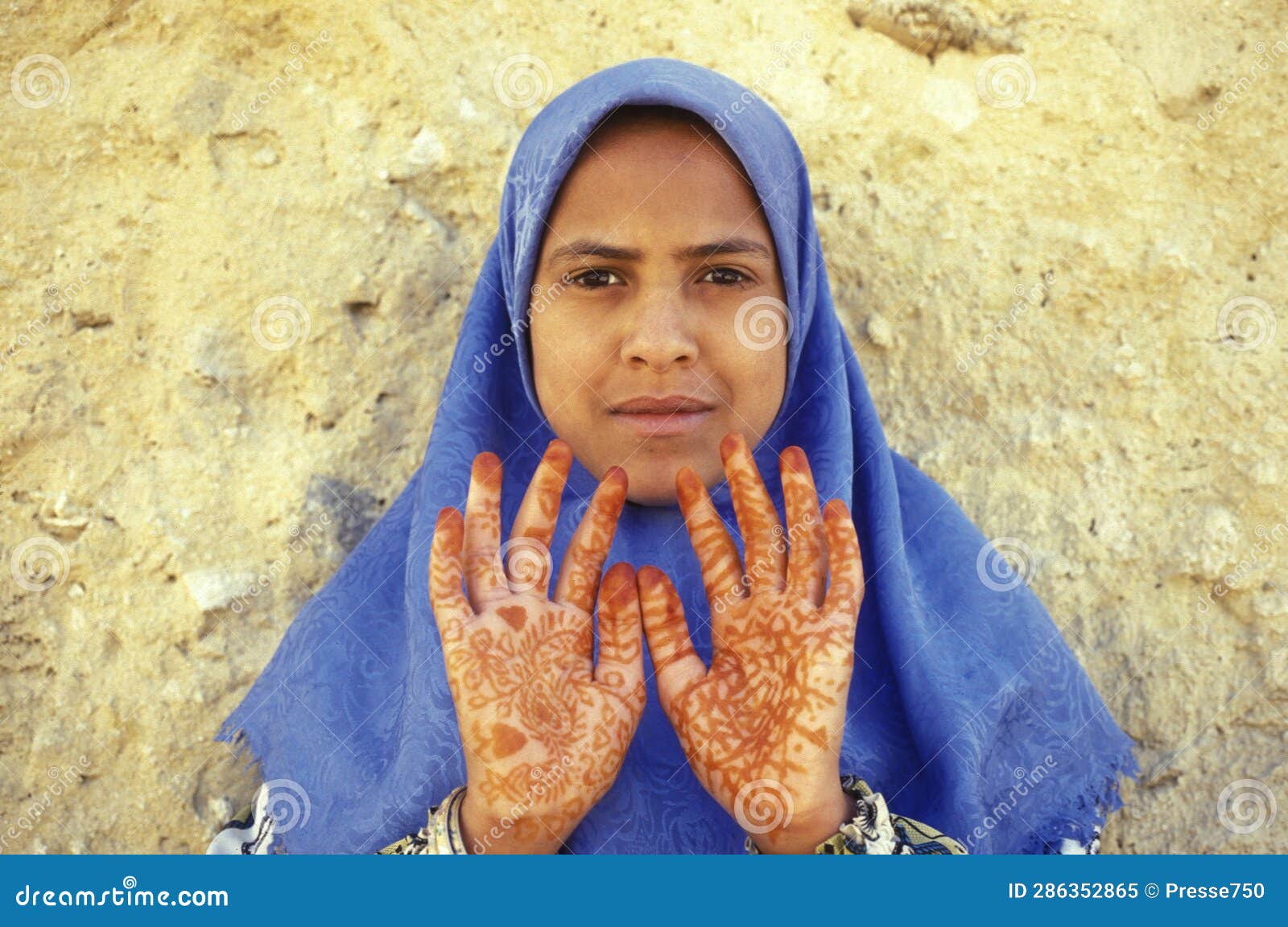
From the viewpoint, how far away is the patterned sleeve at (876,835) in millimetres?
1561

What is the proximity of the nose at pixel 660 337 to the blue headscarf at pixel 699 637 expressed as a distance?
272 millimetres

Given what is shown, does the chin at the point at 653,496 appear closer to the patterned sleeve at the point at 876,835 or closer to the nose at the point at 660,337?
the nose at the point at 660,337

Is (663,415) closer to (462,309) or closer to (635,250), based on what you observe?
(635,250)

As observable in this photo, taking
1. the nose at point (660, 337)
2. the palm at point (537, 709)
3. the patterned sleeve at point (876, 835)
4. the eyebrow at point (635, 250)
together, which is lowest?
the patterned sleeve at point (876, 835)

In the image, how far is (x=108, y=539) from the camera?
7.93 feet

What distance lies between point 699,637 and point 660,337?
1.81 feet

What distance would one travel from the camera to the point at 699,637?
1901 millimetres

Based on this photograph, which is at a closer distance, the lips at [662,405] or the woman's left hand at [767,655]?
the woman's left hand at [767,655]

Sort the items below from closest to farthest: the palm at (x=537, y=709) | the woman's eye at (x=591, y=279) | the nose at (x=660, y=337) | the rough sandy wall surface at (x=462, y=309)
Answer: the palm at (x=537, y=709) → the nose at (x=660, y=337) → the woman's eye at (x=591, y=279) → the rough sandy wall surface at (x=462, y=309)

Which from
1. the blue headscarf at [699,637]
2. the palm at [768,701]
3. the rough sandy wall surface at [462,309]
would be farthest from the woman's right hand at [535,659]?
the rough sandy wall surface at [462,309]

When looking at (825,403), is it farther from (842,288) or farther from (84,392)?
(84,392)

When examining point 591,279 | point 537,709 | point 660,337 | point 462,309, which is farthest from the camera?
point 462,309

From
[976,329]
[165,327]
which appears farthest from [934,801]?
[165,327]

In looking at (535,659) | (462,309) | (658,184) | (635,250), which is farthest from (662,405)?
(462,309)
